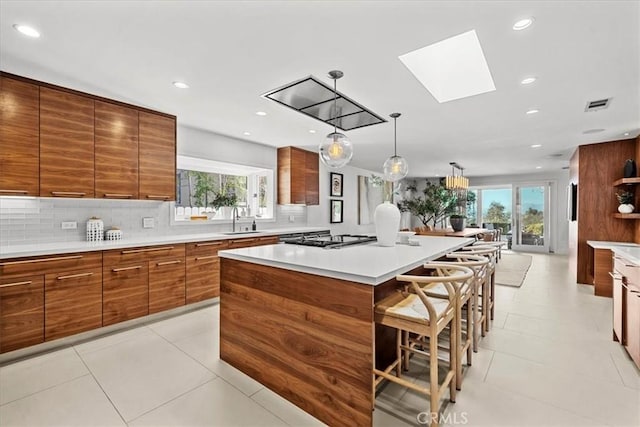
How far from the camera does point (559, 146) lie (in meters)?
5.38

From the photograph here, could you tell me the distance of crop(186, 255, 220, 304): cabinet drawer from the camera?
145 inches

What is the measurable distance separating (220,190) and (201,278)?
5.64ft

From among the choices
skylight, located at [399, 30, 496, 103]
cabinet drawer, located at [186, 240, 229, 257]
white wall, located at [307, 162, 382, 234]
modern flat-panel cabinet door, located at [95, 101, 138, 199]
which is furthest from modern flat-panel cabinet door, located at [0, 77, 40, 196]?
white wall, located at [307, 162, 382, 234]

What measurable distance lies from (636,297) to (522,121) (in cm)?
257

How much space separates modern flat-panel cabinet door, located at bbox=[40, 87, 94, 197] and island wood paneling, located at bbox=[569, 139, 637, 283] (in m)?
7.20

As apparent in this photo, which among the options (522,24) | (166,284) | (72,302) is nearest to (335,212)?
(166,284)

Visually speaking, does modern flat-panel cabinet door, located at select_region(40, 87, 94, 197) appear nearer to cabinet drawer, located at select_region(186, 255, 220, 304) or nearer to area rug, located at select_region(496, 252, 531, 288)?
cabinet drawer, located at select_region(186, 255, 220, 304)

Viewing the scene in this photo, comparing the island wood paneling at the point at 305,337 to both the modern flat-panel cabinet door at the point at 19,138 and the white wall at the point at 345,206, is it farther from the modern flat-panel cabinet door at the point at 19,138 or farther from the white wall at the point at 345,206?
the white wall at the point at 345,206

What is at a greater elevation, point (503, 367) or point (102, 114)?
point (102, 114)

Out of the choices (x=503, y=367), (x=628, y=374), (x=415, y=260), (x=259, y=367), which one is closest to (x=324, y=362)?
(x=259, y=367)

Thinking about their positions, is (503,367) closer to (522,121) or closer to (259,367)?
(259,367)

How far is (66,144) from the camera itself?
9.61 ft

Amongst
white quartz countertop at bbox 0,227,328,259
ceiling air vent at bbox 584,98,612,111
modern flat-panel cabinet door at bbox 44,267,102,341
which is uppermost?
ceiling air vent at bbox 584,98,612,111

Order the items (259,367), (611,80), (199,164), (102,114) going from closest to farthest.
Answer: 1. (259,367)
2. (611,80)
3. (102,114)
4. (199,164)
